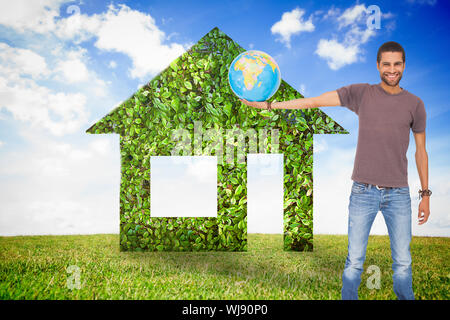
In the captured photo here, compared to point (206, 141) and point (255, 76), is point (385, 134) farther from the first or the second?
point (206, 141)

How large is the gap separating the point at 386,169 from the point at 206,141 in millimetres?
4115

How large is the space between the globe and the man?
133 centimetres

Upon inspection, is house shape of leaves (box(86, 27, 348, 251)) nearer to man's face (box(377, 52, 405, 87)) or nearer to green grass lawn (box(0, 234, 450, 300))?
green grass lawn (box(0, 234, 450, 300))

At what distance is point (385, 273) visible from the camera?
21.4ft

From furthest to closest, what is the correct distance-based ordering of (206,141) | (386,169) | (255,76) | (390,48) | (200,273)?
(206,141)
(200,273)
(255,76)
(390,48)
(386,169)

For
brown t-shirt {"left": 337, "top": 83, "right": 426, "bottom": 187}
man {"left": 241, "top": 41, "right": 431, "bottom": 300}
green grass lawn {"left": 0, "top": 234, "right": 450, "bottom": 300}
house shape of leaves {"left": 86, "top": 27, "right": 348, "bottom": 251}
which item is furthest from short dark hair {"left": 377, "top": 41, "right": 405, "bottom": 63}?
house shape of leaves {"left": 86, "top": 27, "right": 348, "bottom": 251}

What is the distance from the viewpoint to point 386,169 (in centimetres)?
393

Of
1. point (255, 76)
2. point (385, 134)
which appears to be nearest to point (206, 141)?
point (255, 76)

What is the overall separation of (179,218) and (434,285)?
4591 millimetres

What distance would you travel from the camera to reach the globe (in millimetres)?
4922

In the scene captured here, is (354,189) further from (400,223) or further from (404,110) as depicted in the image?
(404,110)

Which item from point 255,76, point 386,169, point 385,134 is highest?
point 255,76

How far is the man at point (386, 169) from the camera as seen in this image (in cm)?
395

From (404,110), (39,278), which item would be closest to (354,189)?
(404,110)
